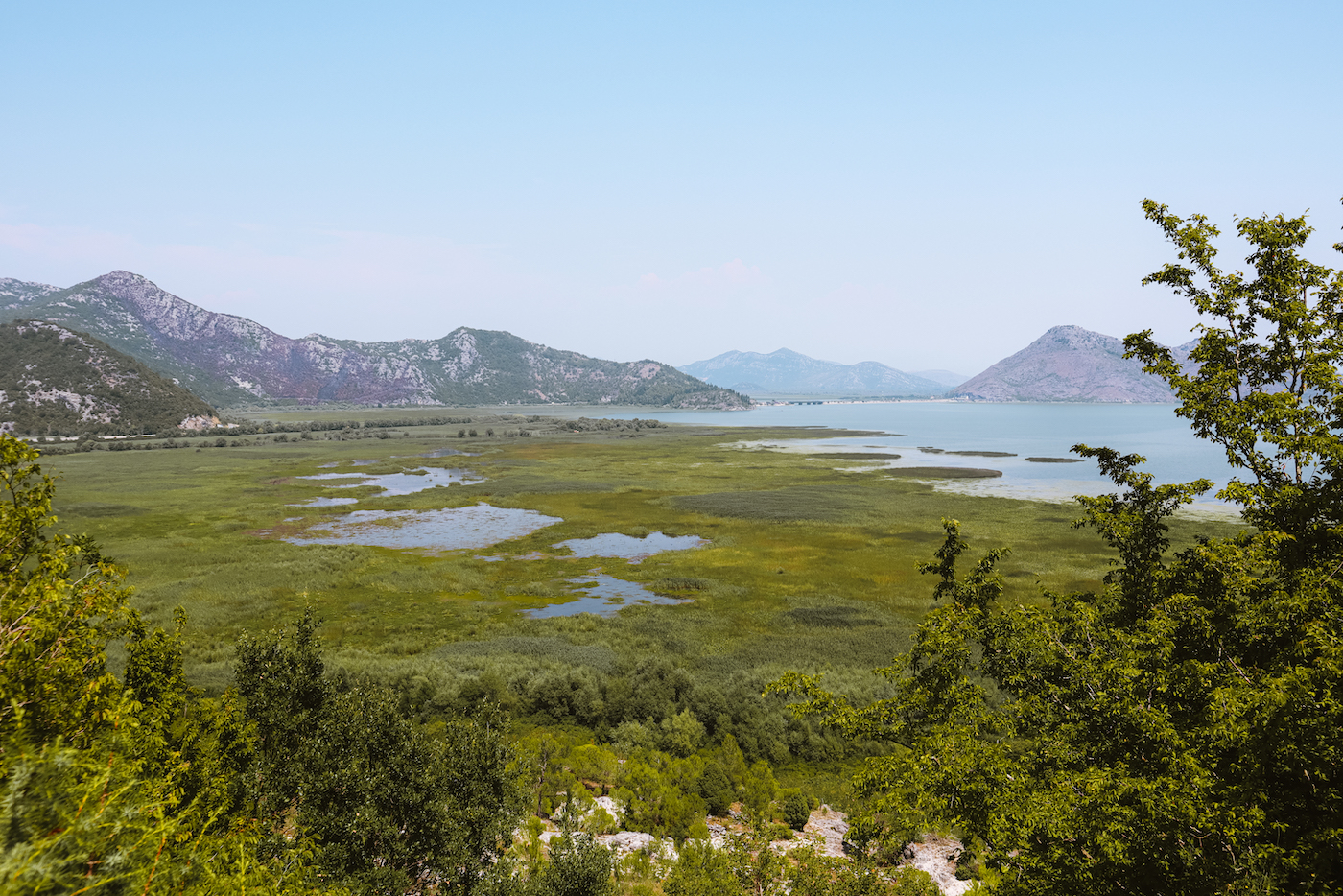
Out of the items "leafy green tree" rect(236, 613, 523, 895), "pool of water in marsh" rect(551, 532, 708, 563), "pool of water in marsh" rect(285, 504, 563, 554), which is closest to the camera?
"leafy green tree" rect(236, 613, 523, 895)

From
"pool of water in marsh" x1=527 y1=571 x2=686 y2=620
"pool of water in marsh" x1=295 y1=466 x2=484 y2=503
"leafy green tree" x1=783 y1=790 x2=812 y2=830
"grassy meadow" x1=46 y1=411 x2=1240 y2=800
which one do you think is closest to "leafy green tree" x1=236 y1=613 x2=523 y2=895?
"grassy meadow" x1=46 y1=411 x2=1240 y2=800

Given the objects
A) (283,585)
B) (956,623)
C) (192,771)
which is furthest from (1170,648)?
(283,585)

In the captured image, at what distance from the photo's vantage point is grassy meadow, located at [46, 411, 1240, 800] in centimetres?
3975

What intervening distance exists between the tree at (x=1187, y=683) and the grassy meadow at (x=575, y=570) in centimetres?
1941

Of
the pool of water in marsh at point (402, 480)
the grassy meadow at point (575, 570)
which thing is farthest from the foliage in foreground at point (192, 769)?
the pool of water in marsh at point (402, 480)

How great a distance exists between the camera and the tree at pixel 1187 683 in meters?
11.1

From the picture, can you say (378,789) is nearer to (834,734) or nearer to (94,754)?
(94,754)

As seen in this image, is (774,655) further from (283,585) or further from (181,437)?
(181,437)

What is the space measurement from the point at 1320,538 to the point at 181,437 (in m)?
239

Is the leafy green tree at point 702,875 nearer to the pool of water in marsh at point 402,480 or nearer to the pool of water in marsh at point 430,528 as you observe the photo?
the pool of water in marsh at point 430,528

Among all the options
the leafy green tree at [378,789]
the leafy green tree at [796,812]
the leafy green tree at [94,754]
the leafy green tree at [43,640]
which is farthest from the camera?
the leafy green tree at [796,812]

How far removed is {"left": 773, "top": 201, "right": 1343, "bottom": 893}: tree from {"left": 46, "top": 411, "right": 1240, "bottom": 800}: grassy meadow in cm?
1941

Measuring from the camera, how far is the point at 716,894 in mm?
16750

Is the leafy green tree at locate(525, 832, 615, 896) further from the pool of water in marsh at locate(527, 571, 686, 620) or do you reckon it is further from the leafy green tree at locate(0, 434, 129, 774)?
the pool of water in marsh at locate(527, 571, 686, 620)
